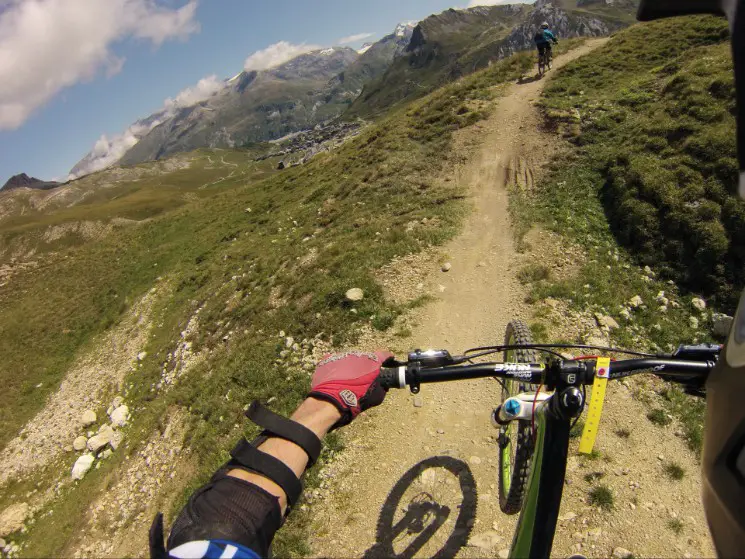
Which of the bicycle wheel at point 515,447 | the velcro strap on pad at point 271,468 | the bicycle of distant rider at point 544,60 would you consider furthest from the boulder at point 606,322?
the bicycle of distant rider at point 544,60

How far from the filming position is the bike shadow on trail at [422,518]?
661cm

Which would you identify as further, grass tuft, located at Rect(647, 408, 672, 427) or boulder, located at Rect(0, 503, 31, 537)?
boulder, located at Rect(0, 503, 31, 537)

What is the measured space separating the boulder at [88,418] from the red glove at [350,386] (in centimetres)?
1800

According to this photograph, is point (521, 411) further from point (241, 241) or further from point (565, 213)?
point (241, 241)

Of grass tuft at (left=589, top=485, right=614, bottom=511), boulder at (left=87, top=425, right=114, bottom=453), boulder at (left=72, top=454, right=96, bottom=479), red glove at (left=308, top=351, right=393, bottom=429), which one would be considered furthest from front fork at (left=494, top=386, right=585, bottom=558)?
boulder at (left=87, top=425, right=114, bottom=453)

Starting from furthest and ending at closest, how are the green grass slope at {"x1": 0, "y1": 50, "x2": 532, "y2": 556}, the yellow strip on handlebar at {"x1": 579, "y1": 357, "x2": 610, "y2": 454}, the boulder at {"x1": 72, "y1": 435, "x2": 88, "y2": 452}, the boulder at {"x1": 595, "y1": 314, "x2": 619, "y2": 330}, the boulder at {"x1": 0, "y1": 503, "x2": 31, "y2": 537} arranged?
the boulder at {"x1": 72, "y1": 435, "x2": 88, "y2": 452} → the boulder at {"x1": 0, "y1": 503, "x2": 31, "y2": 537} → the green grass slope at {"x1": 0, "y1": 50, "x2": 532, "y2": 556} → the boulder at {"x1": 595, "y1": 314, "x2": 619, "y2": 330} → the yellow strip on handlebar at {"x1": 579, "y1": 357, "x2": 610, "y2": 454}

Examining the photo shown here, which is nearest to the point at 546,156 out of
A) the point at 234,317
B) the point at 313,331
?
the point at 313,331

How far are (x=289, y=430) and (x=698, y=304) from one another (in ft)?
38.9

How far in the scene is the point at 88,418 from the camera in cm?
1705

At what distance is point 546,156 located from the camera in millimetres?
18562

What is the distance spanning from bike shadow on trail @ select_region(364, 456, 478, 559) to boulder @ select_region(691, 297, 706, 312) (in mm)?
7993

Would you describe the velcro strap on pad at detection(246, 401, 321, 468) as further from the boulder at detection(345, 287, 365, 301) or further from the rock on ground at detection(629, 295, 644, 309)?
the rock on ground at detection(629, 295, 644, 309)

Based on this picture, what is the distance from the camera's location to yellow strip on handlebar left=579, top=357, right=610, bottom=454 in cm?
291

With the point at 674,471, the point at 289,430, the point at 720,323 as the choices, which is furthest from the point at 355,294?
the point at 720,323
